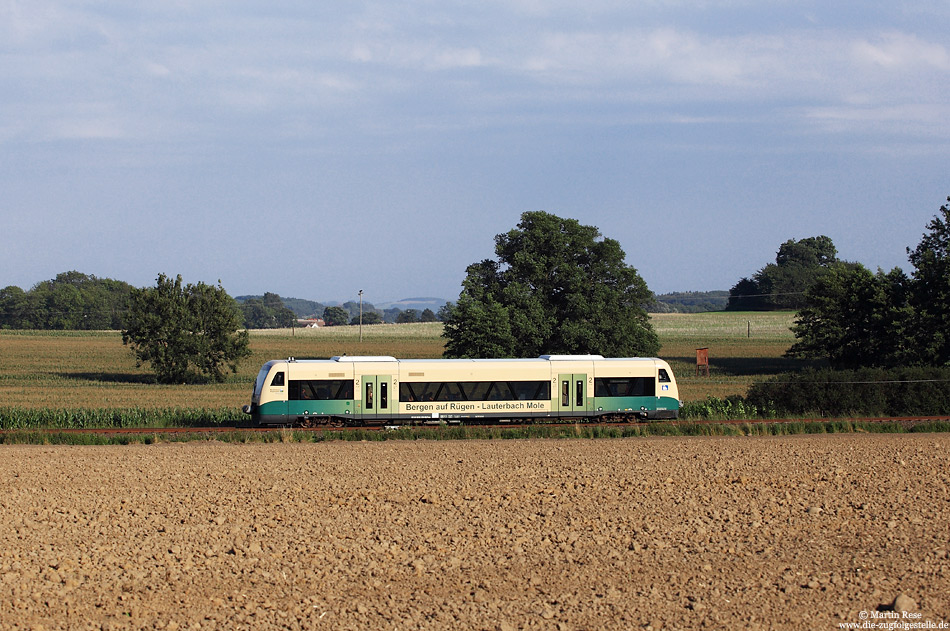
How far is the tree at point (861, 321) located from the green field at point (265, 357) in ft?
16.5

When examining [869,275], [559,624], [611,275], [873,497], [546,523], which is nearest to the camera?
[559,624]

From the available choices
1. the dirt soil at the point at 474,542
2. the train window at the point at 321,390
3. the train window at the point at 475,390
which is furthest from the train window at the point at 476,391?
the dirt soil at the point at 474,542

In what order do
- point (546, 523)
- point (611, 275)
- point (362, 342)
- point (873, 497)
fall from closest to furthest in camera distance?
point (546, 523) → point (873, 497) → point (611, 275) → point (362, 342)

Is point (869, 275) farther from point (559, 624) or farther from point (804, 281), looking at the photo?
point (804, 281)

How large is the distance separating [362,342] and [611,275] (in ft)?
157

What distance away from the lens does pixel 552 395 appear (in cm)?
3072

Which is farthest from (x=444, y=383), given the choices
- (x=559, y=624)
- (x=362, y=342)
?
(x=362, y=342)

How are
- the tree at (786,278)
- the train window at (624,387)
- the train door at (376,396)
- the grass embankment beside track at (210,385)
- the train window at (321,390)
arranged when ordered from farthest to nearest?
1. the tree at (786,278)
2. the grass embankment beside track at (210,385)
3. the train window at (624,387)
4. the train door at (376,396)
5. the train window at (321,390)

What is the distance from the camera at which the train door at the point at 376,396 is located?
29.6 metres

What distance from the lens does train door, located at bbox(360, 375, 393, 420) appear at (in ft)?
97.2

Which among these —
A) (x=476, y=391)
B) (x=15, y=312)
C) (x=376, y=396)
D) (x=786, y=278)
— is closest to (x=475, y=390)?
(x=476, y=391)

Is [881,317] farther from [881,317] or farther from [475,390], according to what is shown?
[475,390]

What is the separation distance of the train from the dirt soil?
6.77 metres

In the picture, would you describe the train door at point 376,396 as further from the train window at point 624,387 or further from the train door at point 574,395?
the train window at point 624,387
